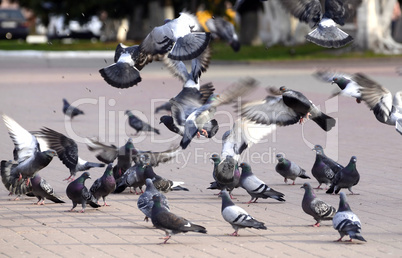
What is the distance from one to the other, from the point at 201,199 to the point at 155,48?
64.6 inches

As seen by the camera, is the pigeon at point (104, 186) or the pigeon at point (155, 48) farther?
the pigeon at point (155, 48)

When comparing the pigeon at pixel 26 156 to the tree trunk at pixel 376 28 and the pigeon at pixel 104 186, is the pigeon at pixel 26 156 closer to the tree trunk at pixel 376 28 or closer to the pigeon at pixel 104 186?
the pigeon at pixel 104 186

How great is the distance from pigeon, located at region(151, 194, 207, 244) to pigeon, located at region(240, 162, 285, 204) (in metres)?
1.53

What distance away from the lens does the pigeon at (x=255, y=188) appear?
25.3 ft

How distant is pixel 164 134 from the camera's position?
1280cm

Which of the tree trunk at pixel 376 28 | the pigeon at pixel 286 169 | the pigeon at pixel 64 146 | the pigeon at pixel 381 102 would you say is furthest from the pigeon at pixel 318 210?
the tree trunk at pixel 376 28

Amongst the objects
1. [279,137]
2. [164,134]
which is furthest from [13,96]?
[279,137]

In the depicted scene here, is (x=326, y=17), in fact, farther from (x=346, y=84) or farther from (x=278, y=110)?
(x=278, y=110)

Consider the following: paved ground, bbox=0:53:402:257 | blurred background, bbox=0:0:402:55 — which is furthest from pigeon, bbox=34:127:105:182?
blurred background, bbox=0:0:402:55

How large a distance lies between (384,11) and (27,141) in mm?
26135

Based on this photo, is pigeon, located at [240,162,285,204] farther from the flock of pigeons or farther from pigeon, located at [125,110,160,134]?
pigeon, located at [125,110,160,134]

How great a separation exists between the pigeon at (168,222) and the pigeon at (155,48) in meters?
2.30

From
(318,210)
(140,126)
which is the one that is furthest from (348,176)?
(140,126)

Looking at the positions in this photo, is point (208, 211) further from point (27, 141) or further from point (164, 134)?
point (164, 134)
